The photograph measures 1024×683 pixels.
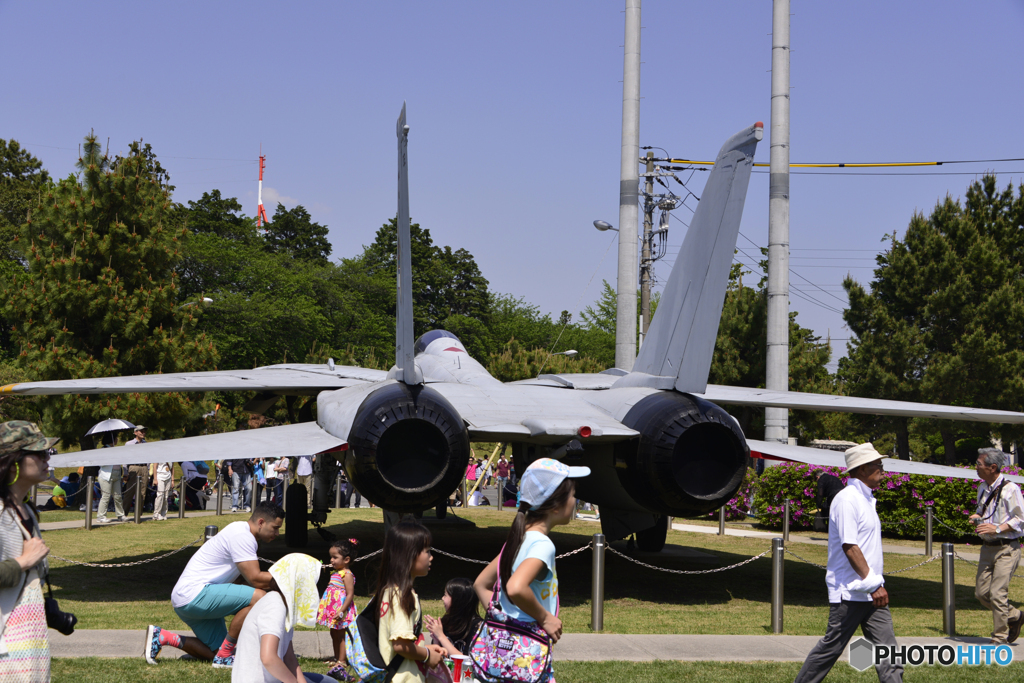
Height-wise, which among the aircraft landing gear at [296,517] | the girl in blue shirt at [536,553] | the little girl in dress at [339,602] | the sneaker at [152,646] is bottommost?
the aircraft landing gear at [296,517]

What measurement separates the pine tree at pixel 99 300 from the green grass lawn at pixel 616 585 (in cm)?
685

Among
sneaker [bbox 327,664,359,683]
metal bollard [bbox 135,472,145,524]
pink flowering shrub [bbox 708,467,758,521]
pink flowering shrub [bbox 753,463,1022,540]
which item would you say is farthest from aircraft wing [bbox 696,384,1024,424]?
metal bollard [bbox 135,472,145,524]

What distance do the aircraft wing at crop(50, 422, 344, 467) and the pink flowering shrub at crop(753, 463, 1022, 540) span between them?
31.7 feet

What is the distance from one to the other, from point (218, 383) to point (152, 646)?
7.06 m

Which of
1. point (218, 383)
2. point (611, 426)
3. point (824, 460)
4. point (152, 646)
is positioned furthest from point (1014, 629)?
point (218, 383)

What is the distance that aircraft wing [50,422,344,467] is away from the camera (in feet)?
29.7

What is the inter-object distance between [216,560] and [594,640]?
3.26 meters

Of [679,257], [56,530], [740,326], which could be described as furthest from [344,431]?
[740,326]

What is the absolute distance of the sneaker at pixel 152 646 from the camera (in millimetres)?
6094

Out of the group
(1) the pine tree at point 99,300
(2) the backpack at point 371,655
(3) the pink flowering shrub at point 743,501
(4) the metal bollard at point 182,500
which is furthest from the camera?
(1) the pine tree at point 99,300

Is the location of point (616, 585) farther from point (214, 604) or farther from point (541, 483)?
point (541, 483)

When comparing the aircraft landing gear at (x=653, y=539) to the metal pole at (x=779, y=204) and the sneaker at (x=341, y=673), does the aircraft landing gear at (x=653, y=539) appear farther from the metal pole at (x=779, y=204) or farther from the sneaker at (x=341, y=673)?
the sneaker at (x=341, y=673)

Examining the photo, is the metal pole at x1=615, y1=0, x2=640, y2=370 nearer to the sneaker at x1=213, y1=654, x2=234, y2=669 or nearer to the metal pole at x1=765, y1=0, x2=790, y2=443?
the metal pole at x1=765, y1=0, x2=790, y2=443

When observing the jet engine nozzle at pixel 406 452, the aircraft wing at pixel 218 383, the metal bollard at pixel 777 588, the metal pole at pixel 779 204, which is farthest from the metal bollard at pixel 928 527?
the aircraft wing at pixel 218 383
